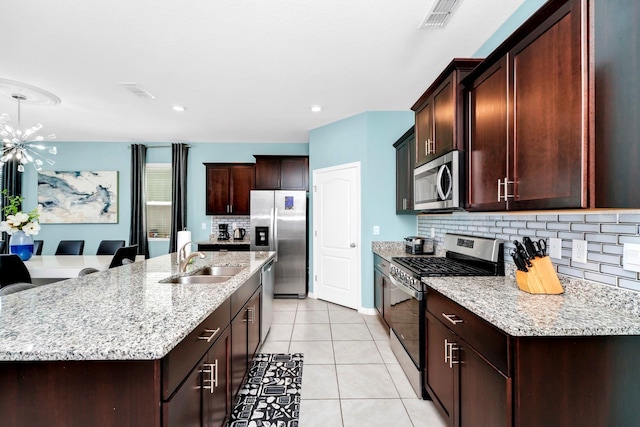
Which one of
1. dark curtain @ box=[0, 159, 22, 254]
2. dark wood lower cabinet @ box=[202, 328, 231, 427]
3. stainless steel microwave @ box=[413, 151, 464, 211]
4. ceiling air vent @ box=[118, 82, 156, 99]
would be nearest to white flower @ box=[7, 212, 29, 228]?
ceiling air vent @ box=[118, 82, 156, 99]

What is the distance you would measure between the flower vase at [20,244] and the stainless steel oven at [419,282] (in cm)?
405

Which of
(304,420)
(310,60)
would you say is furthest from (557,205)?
(310,60)

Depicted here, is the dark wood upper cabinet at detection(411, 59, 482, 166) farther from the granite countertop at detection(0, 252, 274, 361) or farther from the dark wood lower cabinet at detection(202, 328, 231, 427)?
the dark wood lower cabinet at detection(202, 328, 231, 427)

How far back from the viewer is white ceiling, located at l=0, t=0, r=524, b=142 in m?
2.06

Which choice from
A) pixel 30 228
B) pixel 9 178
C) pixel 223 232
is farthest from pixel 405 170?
pixel 9 178

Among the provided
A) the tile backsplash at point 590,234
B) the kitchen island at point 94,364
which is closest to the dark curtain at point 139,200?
the kitchen island at point 94,364

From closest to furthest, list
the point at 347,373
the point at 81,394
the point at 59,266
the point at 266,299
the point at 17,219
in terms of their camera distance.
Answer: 1. the point at 81,394
2. the point at 347,373
3. the point at 266,299
4. the point at 59,266
5. the point at 17,219

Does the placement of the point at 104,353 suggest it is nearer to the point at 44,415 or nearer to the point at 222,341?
the point at 44,415

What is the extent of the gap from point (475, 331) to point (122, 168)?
640cm

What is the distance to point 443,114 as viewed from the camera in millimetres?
2137

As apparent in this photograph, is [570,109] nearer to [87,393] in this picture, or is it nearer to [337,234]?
[87,393]

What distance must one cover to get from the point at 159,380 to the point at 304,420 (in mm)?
1267

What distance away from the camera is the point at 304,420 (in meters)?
1.88

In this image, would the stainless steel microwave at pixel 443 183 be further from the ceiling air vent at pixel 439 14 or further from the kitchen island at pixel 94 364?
the kitchen island at pixel 94 364
